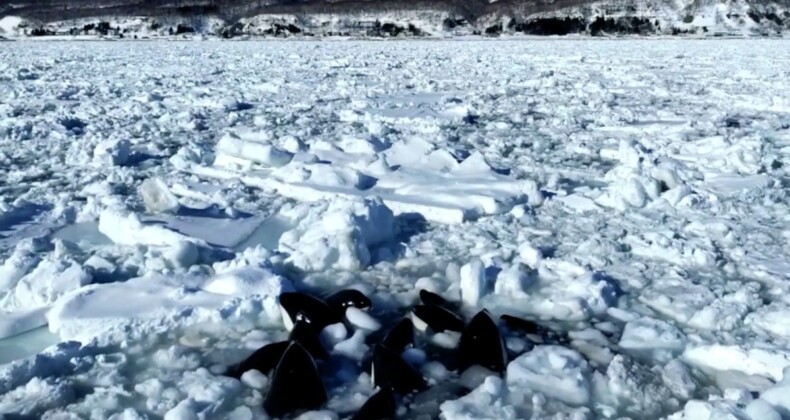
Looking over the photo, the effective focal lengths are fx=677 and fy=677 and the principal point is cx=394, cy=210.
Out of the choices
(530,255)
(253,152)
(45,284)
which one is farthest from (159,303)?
(253,152)

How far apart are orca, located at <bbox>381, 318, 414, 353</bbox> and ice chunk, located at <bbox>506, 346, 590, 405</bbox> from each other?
407 mm

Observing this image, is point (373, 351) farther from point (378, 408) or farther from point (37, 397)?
point (37, 397)

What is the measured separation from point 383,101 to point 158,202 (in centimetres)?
629

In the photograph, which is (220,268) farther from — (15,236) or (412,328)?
(15,236)

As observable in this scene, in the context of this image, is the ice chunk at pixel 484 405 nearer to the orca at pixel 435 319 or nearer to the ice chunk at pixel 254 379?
the orca at pixel 435 319

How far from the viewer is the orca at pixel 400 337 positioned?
2549 mm

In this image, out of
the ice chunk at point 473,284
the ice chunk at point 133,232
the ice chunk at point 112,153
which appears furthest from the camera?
the ice chunk at point 112,153

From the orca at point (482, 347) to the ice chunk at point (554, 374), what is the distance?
5 centimetres

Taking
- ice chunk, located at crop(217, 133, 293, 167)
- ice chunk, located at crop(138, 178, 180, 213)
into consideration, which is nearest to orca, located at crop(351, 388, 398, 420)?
ice chunk, located at crop(138, 178, 180, 213)

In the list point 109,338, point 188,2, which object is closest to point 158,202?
point 109,338

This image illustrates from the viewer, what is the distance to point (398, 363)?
7.64ft

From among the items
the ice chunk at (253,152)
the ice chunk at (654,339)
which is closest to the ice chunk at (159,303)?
the ice chunk at (654,339)

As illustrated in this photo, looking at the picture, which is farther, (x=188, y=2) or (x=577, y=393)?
(x=188, y=2)

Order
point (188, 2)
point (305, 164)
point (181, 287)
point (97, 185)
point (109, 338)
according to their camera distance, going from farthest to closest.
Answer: point (188, 2) → point (305, 164) → point (97, 185) → point (181, 287) → point (109, 338)
